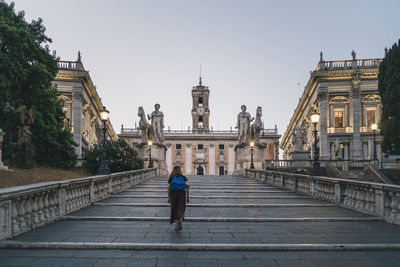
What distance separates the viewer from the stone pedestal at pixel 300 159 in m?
28.8

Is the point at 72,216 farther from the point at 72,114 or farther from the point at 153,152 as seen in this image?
the point at 72,114

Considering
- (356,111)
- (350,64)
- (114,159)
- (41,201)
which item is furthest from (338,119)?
(41,201)

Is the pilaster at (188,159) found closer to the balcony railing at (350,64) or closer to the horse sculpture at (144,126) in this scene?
the balcony railing at (350,64)

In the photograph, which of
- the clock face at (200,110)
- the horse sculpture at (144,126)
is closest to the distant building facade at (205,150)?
the clock face at (200,110)

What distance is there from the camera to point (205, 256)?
5.09 metres

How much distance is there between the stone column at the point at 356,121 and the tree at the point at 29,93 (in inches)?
1433

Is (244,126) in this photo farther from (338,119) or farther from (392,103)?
(338,119)

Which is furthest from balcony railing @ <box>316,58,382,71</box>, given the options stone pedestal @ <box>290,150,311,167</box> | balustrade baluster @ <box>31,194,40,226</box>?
balustrade baluster @ <box>31,194,40,226</box>

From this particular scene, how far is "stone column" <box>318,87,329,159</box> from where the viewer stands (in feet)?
147

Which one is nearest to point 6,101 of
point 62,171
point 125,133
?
point 62,171

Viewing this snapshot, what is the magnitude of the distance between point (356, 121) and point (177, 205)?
1745 inches

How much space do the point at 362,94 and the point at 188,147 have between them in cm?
4469

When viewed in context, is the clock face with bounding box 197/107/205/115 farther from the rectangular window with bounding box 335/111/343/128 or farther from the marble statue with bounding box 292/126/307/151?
the marble statue with bounding box 292/126/307/151

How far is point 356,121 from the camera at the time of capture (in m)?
45.2
